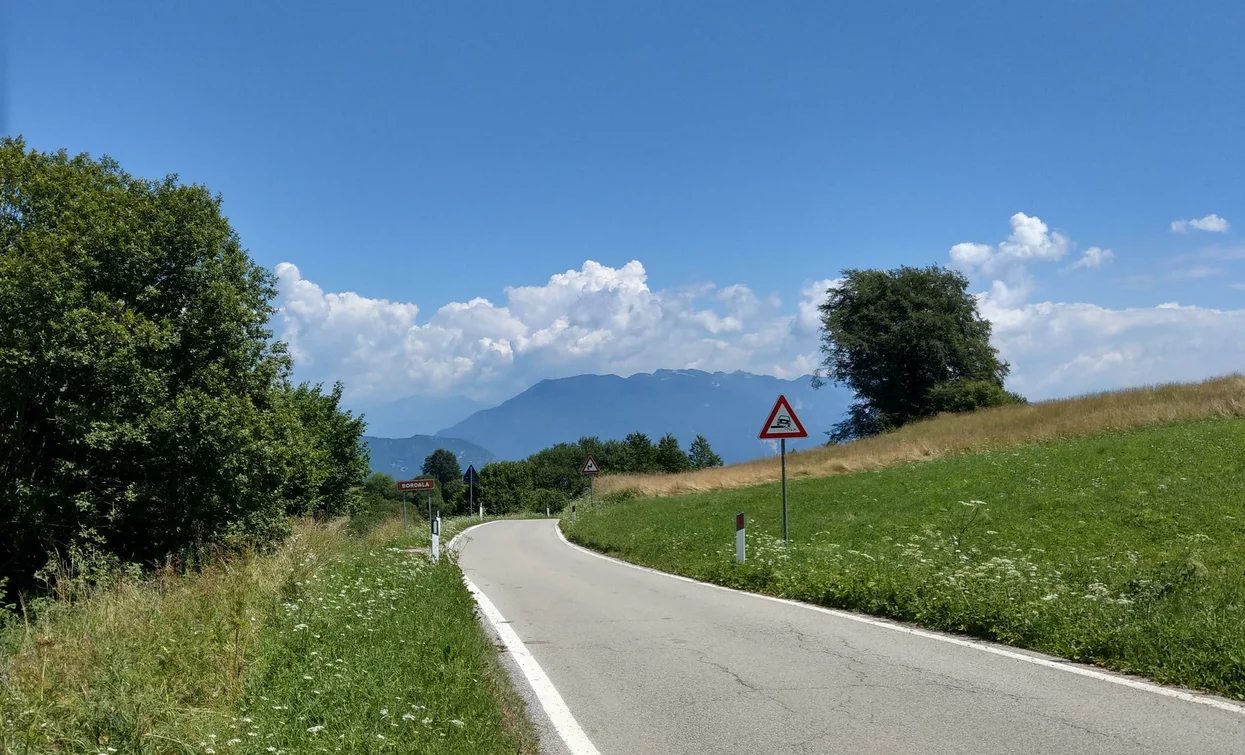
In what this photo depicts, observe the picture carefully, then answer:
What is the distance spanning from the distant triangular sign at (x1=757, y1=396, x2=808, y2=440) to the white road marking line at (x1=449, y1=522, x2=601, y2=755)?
6326 mm

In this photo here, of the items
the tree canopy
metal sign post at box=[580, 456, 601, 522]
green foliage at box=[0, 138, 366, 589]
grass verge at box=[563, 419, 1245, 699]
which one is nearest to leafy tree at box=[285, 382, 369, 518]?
metal sign post at box=[580, 456, 601, 522]

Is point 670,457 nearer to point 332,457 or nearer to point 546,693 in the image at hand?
point 332,457

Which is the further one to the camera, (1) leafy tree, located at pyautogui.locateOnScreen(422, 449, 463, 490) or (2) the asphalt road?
(1) leafy tree, located at pyautogui.locateOnScreen(422, 449, 463, 490)

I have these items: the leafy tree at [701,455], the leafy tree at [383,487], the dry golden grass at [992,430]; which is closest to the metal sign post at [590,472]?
the dry golden grass at [992,430]

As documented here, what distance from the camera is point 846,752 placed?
14.9 feet

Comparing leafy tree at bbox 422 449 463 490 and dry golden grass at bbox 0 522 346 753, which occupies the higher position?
leafy tree at bbox 422 449 463 490

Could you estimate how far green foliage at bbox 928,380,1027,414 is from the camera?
52500 mm

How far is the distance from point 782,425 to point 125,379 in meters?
16.6

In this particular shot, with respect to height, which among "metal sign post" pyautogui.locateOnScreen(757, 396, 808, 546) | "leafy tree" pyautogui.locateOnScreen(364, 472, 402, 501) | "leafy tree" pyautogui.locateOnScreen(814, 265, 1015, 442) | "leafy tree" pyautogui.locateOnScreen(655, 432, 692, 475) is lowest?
"leafy tree" pyautogui.locateOnScreen(364, 472, 402, 501)

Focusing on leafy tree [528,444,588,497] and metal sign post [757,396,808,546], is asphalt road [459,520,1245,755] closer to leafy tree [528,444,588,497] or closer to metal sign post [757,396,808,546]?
metal sign post [757,396,808,546]

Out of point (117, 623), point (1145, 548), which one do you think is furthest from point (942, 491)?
point (117, 623)

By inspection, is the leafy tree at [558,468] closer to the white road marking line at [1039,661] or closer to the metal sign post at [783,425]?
the metal sign post at [783,425]

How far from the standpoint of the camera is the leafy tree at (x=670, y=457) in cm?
11225

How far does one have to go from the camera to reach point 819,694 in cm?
581
